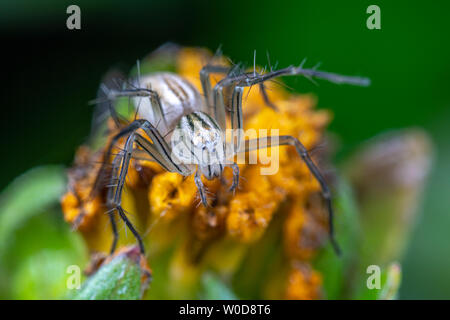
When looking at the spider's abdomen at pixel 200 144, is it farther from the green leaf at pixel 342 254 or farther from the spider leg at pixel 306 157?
the green leaf at pixel 342 254

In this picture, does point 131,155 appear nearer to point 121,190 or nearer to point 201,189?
point 121,190

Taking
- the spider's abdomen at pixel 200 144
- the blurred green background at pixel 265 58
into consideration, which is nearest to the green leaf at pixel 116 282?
the spider's abdomen at pixel 200 144

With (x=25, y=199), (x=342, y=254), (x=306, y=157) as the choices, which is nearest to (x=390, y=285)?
(x=342, y=254)

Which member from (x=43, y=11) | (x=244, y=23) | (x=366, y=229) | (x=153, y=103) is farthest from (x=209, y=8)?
(x=366, y=229)
